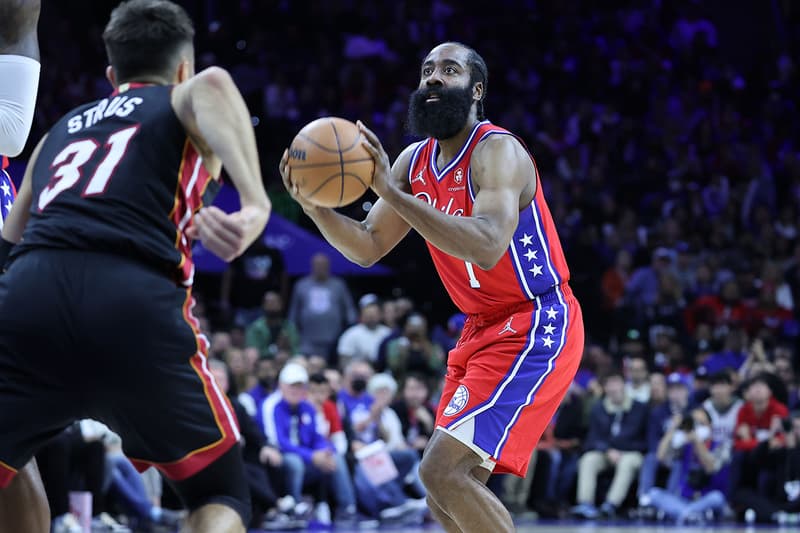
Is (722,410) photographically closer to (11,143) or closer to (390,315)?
(390,315)

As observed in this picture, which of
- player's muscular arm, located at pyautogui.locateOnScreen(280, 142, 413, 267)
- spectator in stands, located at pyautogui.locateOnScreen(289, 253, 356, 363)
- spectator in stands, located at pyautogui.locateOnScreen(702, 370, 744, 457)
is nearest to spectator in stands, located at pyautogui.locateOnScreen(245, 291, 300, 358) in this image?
spectator in stands, located at pyautogui.locateOnScreen(289, 253, 356, 363)

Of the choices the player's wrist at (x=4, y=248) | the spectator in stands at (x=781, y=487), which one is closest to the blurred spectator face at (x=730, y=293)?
the spectator in stands at (x=781, y=487)

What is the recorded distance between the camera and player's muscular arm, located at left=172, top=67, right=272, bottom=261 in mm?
3639

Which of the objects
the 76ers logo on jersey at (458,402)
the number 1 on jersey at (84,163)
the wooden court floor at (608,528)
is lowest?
the wooden court floor at (608,528)

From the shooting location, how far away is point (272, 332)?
1398 centimetres

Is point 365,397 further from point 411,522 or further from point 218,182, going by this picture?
point 218,182

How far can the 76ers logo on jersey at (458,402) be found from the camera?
5.36 metres

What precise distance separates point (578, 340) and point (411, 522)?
23.5ft

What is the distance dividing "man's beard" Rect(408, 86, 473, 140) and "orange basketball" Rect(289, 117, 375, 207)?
69 cm

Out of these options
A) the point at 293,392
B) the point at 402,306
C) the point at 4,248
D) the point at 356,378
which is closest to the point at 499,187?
the point at 4,248

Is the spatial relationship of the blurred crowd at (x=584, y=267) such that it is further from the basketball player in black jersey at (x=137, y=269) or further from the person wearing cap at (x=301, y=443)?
the basketball player in black jersey at (x=137, y=269)

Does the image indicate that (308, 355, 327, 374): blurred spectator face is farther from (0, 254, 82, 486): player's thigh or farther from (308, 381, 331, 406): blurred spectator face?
(0, 254, 82, 486): player's thigh

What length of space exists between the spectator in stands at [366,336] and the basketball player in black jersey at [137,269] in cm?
1018

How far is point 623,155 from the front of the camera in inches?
808
